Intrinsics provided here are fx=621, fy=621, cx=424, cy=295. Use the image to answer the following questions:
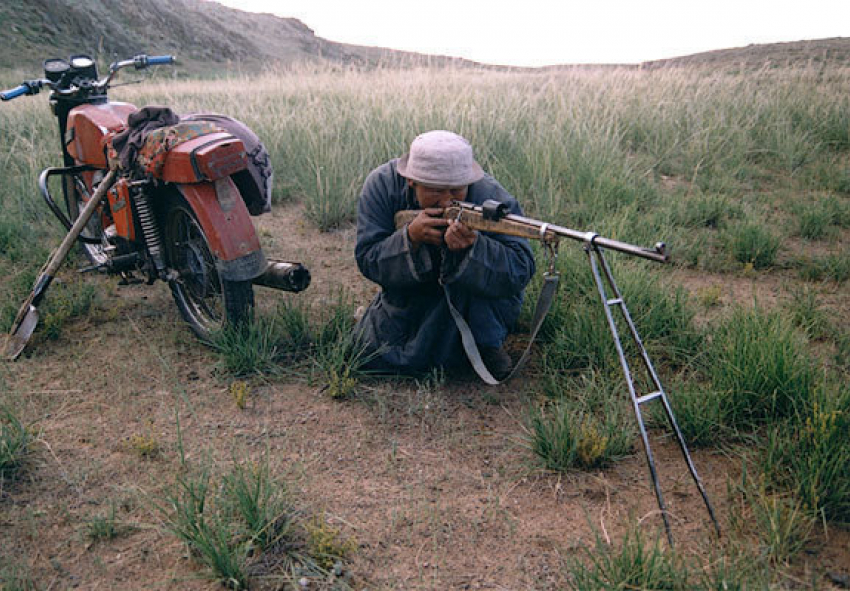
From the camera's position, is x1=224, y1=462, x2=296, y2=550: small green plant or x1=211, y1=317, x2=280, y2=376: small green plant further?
x1=211, y1=317, x2=280, y2=376: small green plant

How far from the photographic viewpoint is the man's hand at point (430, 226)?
2.74 metres

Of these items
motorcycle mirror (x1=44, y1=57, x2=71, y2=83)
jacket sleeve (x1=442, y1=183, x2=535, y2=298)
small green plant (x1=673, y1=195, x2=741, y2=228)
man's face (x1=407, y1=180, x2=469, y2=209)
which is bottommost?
small green plant (x1=673, y1=195, x2=741, y2=228)

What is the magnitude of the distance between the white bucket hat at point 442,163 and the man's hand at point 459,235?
24cm

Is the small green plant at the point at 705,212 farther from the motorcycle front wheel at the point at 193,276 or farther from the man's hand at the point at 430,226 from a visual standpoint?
the motorcycle front wheel at the point at 193,276

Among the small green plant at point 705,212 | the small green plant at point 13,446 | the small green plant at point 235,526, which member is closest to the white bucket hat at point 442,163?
the small green plant at point 235,526

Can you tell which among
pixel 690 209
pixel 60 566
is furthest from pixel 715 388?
pixel 690 209

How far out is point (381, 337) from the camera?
3318 millimetres

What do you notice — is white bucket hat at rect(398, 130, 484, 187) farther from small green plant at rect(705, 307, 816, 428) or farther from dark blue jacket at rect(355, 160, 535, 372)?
small green plant at rect(705, 307, 816, 428)

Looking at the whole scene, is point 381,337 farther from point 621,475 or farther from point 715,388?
point 715,388

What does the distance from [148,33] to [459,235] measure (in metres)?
42.6

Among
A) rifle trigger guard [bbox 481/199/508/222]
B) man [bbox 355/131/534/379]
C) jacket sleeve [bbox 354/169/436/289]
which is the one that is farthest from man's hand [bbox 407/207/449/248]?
rifle trigger guard [bbox 481/199/508/222]

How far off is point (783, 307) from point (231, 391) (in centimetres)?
321

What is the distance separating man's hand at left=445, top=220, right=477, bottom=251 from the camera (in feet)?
8.64

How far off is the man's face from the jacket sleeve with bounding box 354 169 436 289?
17 centimetres
